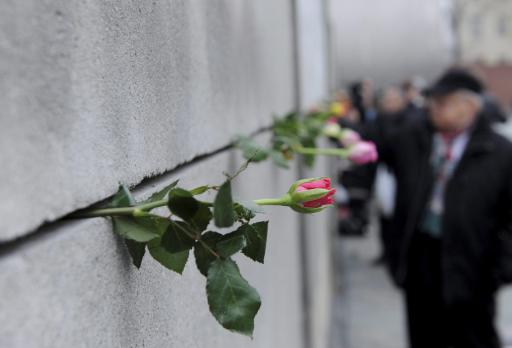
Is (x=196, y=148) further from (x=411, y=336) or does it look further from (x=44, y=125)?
(x=411, y=336)

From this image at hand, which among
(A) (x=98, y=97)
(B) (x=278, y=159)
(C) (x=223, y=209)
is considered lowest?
(B) (x=278, y=159)

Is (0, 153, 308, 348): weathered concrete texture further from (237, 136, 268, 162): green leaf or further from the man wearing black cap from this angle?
the man wearing black cap

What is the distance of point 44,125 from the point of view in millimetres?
647

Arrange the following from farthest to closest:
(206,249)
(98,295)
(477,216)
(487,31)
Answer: (487,31) → (477,216) → (206,249) → (98,295)

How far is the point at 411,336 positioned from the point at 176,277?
12.0 ft

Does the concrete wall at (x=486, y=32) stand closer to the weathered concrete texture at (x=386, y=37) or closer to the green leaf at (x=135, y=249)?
the weathered concrete texture at (x=386, y=37)

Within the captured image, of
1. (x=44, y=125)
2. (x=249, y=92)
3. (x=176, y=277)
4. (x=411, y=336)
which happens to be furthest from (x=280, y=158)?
(x=411, y=336)

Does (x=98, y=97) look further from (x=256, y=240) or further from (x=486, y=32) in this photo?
(x=486, y=32)

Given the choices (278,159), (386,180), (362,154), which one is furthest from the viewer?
(386,180)

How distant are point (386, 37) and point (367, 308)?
6.59m

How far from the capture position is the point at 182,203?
798 millimetres

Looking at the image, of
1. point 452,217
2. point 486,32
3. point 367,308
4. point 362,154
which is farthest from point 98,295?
point 486,32

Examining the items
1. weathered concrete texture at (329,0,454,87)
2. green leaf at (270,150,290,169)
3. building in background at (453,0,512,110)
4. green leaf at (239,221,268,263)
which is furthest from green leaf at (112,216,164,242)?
building in background at (453,0,512,110)

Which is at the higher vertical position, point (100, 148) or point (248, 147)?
point (100, 148)
